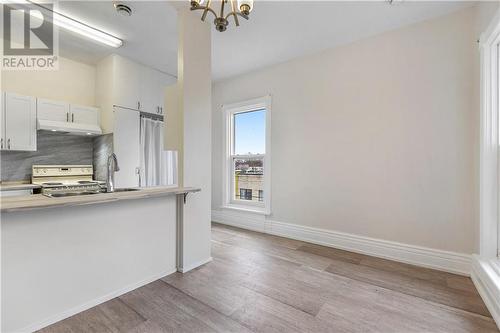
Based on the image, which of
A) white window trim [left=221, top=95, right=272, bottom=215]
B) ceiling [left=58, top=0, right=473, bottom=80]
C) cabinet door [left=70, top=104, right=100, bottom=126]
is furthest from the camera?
white window trim [left=221, top=95, right=272, bottom=215]

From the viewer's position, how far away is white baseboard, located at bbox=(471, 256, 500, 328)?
1.63 m

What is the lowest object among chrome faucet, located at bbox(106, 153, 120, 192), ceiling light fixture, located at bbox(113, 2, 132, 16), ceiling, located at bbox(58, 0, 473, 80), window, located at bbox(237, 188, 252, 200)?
window, located at bbox(237, 188, 252, 200)

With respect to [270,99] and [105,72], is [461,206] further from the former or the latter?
[105,72]

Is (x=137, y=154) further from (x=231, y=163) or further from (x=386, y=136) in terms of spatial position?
(x=386, y=136)

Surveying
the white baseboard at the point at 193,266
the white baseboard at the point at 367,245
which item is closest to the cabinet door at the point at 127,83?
the white baseboard at the point at 367,245

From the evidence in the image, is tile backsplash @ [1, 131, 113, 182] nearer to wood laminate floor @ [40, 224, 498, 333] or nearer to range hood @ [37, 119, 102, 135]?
range hood @ [37, 119, 102, 135]

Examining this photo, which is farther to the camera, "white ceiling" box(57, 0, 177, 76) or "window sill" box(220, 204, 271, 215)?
"window sill" box(220, 204, 271, 215)

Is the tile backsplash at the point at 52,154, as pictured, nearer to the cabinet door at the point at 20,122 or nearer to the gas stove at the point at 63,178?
the gas stove at the point at 63,178

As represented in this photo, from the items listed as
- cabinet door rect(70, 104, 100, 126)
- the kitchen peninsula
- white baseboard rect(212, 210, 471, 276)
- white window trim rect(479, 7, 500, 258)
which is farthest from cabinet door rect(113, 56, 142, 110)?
white window trim rect(479, 7, 500, 258)

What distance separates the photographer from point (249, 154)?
404cm

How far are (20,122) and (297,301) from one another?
403 cm

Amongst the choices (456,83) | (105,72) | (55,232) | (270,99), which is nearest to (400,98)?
(456,83)

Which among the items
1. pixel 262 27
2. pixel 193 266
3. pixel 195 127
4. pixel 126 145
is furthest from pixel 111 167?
pixel 262 27

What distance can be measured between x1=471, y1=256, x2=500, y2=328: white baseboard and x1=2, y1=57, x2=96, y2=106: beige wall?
17.8 feet
